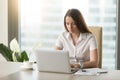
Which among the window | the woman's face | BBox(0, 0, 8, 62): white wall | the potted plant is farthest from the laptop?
BBox(0, 0, 8, 62): white wall

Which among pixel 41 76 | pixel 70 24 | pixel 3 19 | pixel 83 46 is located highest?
pixel 3 19

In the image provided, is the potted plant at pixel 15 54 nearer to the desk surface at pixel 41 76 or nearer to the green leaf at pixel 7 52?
the green leaf at pixel 7 52

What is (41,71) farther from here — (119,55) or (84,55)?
(119,55)

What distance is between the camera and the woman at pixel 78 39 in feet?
8.00

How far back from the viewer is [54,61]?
1844 millimetres

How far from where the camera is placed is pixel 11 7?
3570 mm

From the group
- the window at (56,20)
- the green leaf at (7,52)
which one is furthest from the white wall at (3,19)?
the green leaf at (7,52)

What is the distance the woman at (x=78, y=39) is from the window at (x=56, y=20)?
0.94 m

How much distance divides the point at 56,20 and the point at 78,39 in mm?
1079

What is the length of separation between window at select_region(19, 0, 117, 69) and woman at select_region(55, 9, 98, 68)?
944mm

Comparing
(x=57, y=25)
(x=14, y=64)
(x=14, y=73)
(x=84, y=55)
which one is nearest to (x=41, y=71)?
(x=14, y=73)

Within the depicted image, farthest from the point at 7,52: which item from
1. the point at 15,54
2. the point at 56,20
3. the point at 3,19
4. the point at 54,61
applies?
the point at 54,61

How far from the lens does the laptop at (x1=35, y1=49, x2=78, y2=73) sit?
183 centimetres

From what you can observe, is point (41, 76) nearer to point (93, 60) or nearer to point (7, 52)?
point (93, 60)
